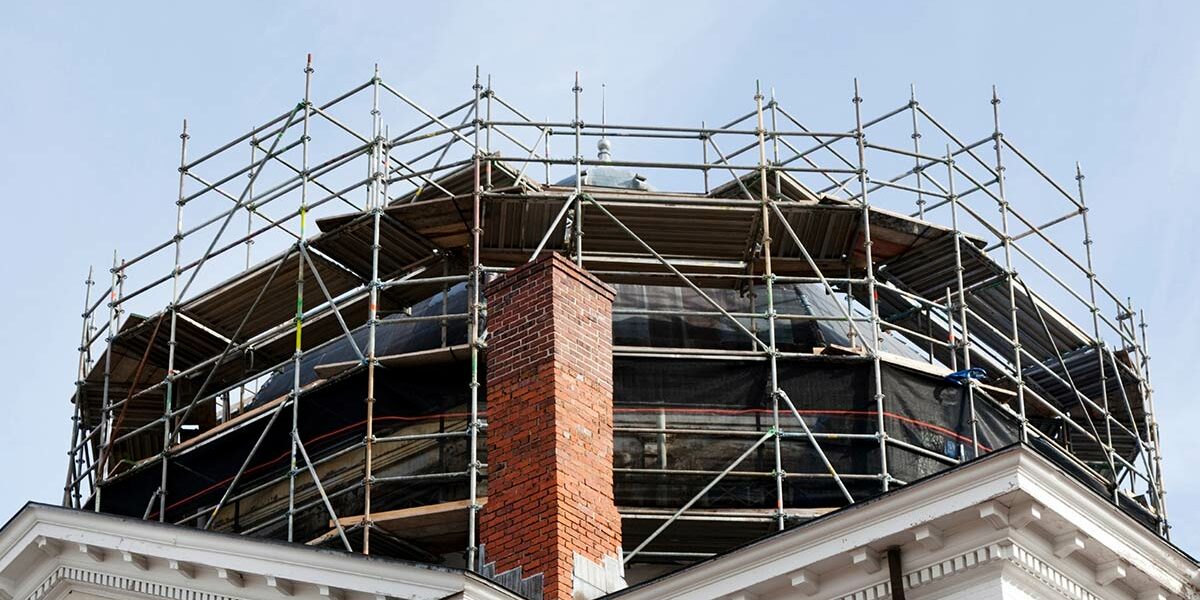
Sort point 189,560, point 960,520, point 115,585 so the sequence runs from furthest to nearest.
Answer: point 115,585 < point 189,560 < point 960,520

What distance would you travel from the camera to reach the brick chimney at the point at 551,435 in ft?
56.7

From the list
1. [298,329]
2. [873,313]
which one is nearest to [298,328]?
[298,329]

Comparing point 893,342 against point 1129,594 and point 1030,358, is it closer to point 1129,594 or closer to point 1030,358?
point 1030,358

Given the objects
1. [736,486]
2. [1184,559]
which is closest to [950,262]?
[736,486]

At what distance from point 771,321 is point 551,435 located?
5623 millimetres

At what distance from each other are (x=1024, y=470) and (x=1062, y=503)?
0.40 meters

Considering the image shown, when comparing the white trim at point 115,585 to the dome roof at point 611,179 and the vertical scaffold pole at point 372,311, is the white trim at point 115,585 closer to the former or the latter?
the vertical scaffold pole at point 372,311

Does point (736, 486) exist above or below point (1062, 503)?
above

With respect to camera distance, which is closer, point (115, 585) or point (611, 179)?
point (115, 585)

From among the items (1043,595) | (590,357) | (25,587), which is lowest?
(1043,595)

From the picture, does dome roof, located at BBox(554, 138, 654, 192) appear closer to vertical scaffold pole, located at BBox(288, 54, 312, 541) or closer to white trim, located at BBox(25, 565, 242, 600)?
vertical scaffold pole, located at BBox(288, 54, 312, 541)

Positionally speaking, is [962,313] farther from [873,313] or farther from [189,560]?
[189,560]

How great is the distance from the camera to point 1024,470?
47.2 feet

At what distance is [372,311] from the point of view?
22812mm
